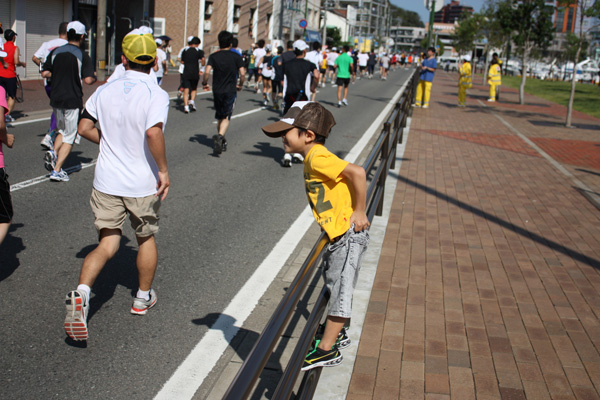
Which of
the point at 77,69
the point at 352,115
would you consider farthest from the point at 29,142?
the point at 352,115

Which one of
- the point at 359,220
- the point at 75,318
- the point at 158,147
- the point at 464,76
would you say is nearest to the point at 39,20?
the point at 464,76

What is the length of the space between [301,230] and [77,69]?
391cm

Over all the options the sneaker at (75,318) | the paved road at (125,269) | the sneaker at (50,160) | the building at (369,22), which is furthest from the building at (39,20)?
the building at (369,22)

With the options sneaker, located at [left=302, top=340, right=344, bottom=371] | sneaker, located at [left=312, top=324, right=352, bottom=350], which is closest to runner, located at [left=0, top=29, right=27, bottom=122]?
sneaker, located at [left=312, top=324, right=352, bottom=350]

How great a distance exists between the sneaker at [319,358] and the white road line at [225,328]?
71 centimetres

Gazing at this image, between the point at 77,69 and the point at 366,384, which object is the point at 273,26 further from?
the point at 366,384

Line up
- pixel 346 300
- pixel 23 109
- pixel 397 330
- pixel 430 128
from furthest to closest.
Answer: pixel 430 128, pixel 23 109, pixel 397 330, pixel 346 300

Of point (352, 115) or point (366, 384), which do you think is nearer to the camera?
point (366, 384)

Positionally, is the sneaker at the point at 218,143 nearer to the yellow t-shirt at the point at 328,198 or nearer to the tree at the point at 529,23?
the yellow t-shirt at the point at 328,198

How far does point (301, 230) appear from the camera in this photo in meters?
6.42

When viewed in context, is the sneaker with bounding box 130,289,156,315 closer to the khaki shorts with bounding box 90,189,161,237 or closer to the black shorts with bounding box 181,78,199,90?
the khaki shorts with bounding box 90,189,161,237

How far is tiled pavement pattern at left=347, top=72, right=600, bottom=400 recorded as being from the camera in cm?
357

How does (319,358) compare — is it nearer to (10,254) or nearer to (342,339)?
(342,339)

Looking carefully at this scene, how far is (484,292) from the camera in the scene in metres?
4.87
